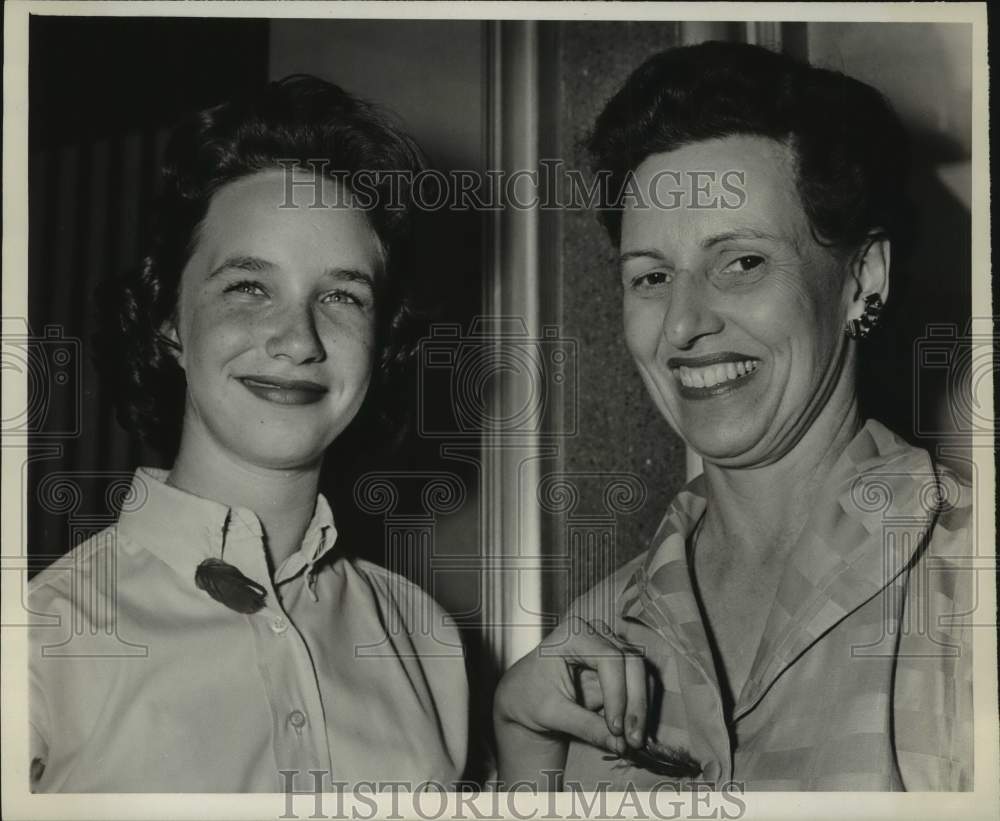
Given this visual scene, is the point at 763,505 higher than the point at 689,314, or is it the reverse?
the point at 689,314

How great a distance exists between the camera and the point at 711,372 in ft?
4.19

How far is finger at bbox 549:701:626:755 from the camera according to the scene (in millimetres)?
1282

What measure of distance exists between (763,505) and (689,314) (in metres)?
0.22

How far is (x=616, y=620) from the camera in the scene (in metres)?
1.31

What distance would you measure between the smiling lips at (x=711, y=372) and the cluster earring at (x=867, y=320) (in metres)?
0.11

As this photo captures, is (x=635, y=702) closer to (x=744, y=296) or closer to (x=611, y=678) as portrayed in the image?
(x=611, y=678)

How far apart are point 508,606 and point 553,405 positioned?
0.22 metres

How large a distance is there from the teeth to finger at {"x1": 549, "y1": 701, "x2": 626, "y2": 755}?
366 mm

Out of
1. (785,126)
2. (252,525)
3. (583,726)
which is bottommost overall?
(583,726)

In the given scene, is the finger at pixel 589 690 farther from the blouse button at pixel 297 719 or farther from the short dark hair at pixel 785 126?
the short dark hair at pixel 785 126

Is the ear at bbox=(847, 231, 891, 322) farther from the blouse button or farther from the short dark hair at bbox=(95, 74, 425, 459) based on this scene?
the blouse button

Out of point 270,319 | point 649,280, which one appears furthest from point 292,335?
point 649,280

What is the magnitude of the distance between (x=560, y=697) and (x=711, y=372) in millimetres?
383

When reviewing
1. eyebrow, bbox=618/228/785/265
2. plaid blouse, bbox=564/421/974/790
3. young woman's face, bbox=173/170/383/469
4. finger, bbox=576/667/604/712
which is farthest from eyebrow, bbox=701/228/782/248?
finger, bbox=576/667/604/712
